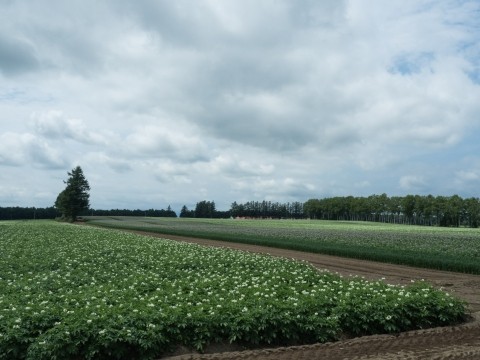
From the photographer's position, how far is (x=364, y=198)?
170500 mm

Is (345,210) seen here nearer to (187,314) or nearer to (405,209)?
(405,209)

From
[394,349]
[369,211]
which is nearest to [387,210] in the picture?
[369,211]

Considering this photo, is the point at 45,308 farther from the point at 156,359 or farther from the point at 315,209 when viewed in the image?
the point at 315,209

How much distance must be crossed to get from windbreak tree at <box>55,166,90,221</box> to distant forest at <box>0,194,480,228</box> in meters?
36.4

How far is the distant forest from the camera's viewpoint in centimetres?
13638

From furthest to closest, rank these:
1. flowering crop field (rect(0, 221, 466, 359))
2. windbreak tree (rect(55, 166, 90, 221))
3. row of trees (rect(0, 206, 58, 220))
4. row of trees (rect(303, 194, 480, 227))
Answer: row of trees (rect(0, 206, 58, 220)) < row of trees (rect(303, 194, 480, 227)) < windbreak tree (rect(55, 166, 90, 221)) < flowering crop field (rect(0, 221, 466, 359))

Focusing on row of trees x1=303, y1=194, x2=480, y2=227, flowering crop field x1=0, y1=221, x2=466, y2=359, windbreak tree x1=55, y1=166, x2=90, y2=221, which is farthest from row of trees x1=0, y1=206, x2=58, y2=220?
flowering crop field x1=0, y1=221, x2=466, y2=359

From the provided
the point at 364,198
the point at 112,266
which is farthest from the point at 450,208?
the point at 112,266

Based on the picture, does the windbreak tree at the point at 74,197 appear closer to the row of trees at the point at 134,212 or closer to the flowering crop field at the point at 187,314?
the row of trees at the point at 134,212

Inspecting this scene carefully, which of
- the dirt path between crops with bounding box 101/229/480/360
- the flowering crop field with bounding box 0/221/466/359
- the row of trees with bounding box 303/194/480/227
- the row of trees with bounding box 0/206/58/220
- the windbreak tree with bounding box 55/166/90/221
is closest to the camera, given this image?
the flowering crop field with bounding box 0/221/466/359

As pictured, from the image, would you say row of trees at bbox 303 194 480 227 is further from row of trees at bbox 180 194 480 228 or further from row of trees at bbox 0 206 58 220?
row of trees at bbox 0 206 58 220

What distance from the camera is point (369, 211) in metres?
160

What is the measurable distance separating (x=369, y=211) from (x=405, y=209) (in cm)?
1346

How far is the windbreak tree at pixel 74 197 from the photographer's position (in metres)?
113
